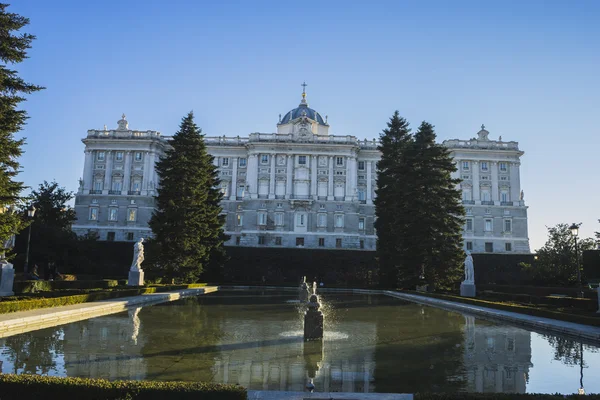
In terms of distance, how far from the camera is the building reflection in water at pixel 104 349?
699cm

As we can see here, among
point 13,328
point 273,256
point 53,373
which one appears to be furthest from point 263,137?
point 53,373

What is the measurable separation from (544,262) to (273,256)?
2296 cm

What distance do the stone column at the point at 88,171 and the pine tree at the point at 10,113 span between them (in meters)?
52.7

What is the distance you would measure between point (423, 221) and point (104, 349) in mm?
24502

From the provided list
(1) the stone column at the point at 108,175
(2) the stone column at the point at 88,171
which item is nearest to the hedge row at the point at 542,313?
(1) the stone column at the point at 108,175

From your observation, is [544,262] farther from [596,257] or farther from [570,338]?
[570,338]

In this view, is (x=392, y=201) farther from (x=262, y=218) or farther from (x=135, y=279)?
(x=262, y=218)

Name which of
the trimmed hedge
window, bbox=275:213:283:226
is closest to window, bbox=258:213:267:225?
window, bbox=275:213:283:226

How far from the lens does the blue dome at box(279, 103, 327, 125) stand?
248ft

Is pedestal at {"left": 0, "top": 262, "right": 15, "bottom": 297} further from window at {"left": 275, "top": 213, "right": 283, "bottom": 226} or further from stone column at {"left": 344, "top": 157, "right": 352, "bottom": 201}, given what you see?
stone column at {"left": 344, "top": 157, "right": 352, "bottom": 201}

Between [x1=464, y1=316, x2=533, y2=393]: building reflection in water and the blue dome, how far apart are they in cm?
6497

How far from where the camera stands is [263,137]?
230ft

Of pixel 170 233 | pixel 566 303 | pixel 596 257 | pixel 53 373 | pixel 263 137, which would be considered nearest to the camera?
pixel 53 373

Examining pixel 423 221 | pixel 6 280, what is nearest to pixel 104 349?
pixel 6 280
